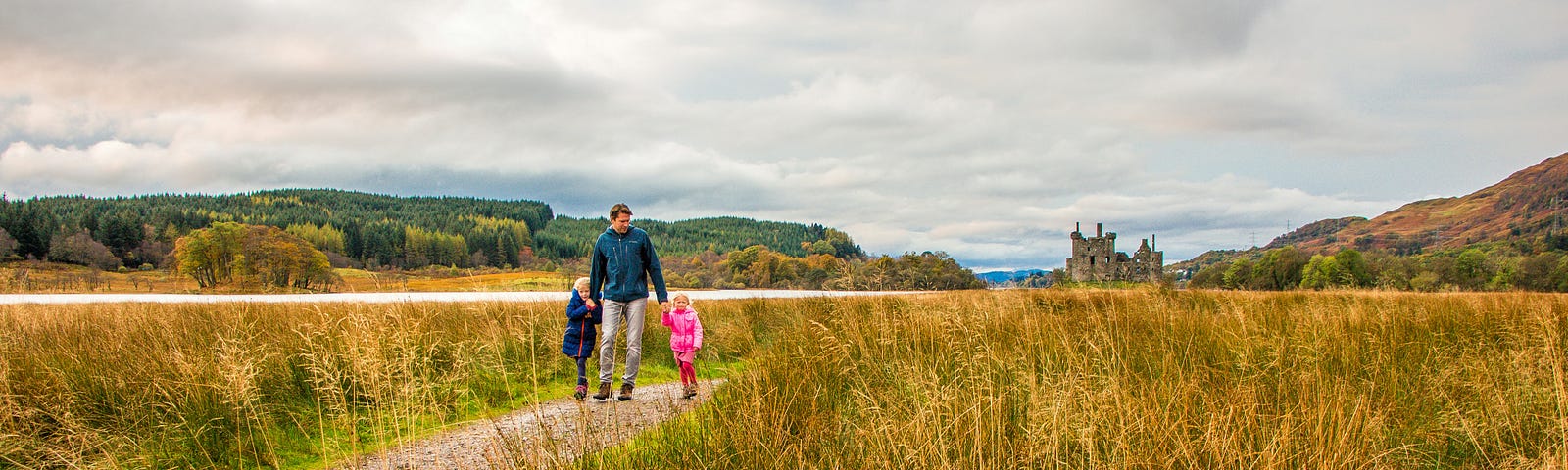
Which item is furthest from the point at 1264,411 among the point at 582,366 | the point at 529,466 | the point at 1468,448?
the point at 582,366

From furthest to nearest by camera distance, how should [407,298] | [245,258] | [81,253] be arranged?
[81,253]
[245,258]
[407,298]

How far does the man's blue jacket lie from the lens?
21.5ft

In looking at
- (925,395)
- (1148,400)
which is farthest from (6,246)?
(1148,400)

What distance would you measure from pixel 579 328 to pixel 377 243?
12106 centimetres

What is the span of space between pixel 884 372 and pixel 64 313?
12.0 metres

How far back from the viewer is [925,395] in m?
3.62

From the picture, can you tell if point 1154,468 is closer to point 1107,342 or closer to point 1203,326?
point 1107,342

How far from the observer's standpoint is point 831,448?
3.34 m

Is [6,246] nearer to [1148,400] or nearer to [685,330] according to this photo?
[685,330]

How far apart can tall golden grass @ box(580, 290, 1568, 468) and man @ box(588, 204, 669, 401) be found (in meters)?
1.52

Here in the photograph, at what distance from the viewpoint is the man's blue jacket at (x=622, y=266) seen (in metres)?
6.56

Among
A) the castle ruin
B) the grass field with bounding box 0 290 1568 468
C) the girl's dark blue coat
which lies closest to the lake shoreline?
the grass field with bounding box 0 290 1568 468

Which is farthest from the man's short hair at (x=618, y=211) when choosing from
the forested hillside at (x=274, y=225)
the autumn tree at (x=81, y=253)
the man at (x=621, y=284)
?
the forested hillside at (x=274, y=225)

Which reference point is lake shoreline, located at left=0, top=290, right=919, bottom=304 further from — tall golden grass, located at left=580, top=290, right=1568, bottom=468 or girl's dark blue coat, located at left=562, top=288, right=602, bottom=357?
tall golden grass, located at left=580, top=290, right=1568, bottom=468
